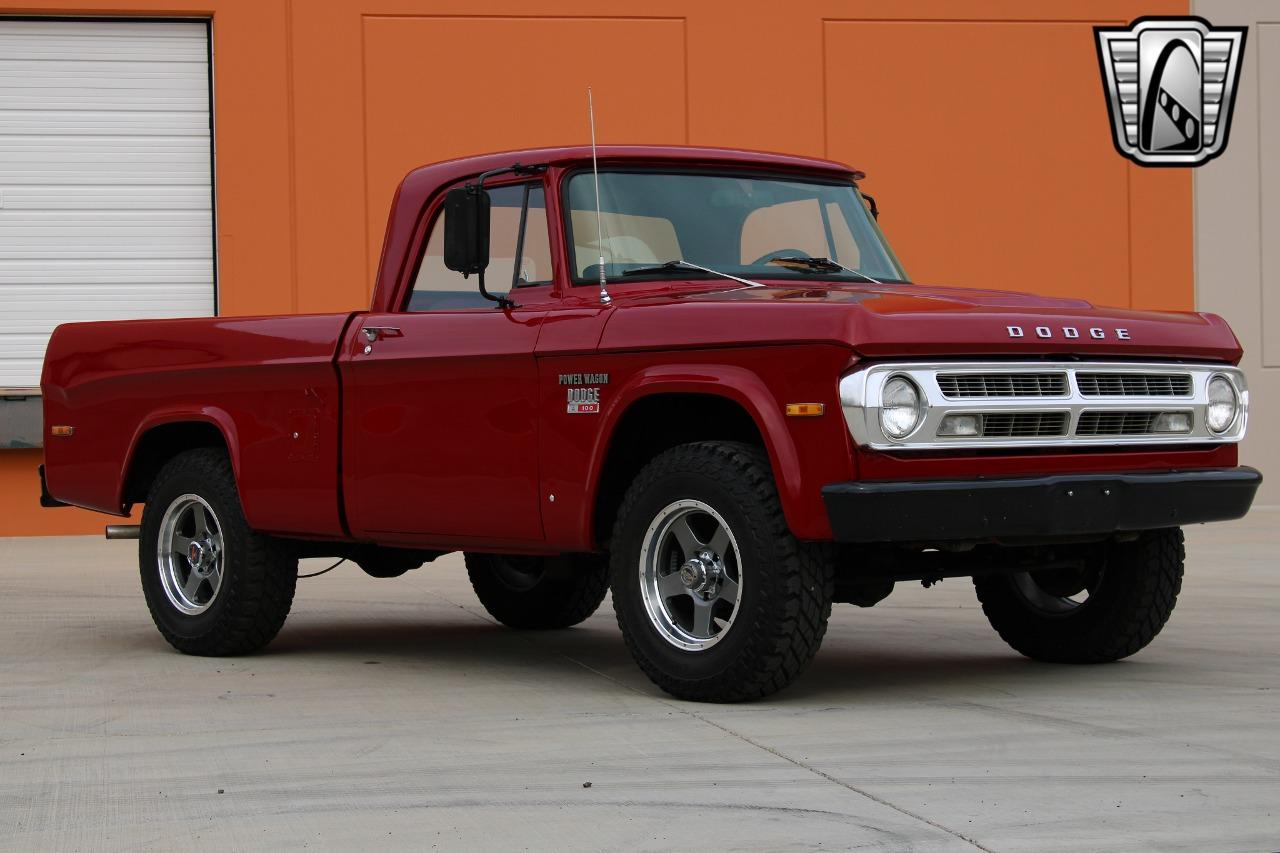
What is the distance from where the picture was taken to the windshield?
23.5 feet

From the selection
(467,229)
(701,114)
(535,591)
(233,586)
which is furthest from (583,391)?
(701,114)

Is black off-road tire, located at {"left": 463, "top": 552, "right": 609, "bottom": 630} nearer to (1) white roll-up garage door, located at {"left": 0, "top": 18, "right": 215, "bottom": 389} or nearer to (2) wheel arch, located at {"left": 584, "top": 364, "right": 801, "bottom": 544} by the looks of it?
(2) wheel arch, located at {"left": 584, "top": 364, "right": 801, "bottom": 544}

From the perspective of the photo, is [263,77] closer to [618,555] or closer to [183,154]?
[183,154]

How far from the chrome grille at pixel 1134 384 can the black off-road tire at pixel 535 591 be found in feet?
10.2

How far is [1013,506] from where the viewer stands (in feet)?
19.8

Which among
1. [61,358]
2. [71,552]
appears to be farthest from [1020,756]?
[71,552]

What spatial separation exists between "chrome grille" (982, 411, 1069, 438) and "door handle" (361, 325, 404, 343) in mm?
2482

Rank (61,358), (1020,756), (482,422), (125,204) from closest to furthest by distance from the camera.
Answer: (1020,756), (482,422), (61,358), (125,204)

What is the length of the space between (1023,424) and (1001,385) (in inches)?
6.5

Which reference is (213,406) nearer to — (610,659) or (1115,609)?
(610,659)

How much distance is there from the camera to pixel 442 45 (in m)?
16.8

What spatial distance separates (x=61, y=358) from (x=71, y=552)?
19.0 ft
